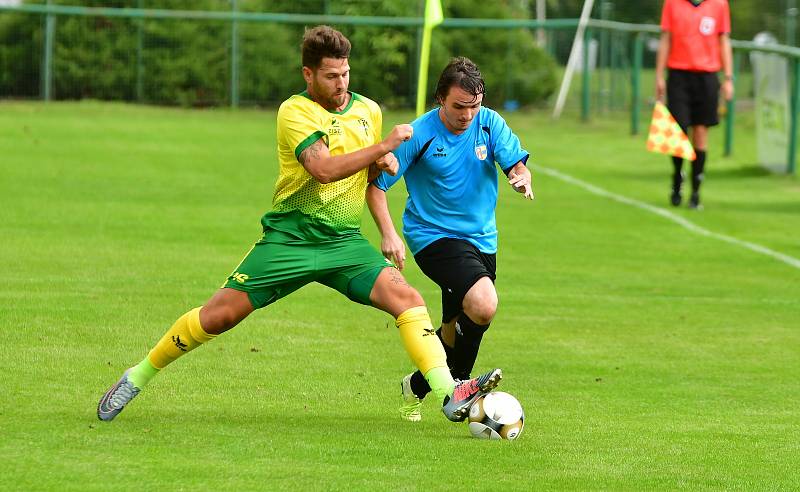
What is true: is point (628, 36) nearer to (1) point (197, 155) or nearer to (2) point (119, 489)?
(1) point (197, 155)

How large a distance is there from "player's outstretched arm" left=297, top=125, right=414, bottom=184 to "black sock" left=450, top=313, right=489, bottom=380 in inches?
37.5

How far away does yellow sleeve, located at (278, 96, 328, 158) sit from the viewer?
7.07 meters

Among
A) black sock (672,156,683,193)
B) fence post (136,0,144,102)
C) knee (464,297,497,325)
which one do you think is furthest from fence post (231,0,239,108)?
knee (464,297,497,325)

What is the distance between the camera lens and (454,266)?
24.9 feet

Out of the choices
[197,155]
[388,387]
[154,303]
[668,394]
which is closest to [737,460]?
[668,394]

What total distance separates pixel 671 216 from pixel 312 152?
1085 cm

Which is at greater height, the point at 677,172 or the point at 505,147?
the point at 505,147

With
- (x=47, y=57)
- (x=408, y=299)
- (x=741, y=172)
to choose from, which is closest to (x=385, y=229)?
(x=408, y=299)

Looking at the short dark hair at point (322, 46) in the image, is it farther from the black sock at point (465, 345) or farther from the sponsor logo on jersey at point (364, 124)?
the black sock at point (465, 345)

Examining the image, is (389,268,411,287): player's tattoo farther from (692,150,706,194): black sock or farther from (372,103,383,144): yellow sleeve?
(692,150,706,194): black sock

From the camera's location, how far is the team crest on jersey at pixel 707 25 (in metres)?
17.6

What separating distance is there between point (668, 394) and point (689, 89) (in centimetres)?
952

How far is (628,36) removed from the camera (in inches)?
1240

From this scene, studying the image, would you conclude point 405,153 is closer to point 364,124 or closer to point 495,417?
point 364,124
